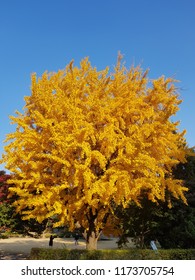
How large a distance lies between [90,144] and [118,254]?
14.9 feet

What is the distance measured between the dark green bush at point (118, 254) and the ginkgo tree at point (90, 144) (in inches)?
44.2

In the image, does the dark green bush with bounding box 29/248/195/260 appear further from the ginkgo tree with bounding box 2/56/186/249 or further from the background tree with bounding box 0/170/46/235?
the background tree with bounding box 0/170/46/235

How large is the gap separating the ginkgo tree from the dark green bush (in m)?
1.12

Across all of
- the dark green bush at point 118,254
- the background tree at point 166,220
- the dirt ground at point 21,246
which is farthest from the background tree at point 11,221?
the dark green bush at point 118,254

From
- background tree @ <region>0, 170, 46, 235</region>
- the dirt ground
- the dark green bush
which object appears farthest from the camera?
the dirt ground

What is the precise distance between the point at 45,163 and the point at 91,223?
3.64 m

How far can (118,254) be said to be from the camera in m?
12.1

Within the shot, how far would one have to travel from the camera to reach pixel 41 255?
13.2 metres

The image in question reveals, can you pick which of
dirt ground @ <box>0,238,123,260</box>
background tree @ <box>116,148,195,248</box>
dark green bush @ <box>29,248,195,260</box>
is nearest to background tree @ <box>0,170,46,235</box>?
dirt ground @ <box>0,238,123,260</box>

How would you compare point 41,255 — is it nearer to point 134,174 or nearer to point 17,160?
point 17,160

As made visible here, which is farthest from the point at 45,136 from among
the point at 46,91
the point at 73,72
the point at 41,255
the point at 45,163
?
the point at 41,255

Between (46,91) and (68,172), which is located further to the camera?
(46,91)

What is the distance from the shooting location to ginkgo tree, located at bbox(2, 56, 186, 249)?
12.7 meters

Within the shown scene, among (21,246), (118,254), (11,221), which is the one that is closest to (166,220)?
(118,254)
